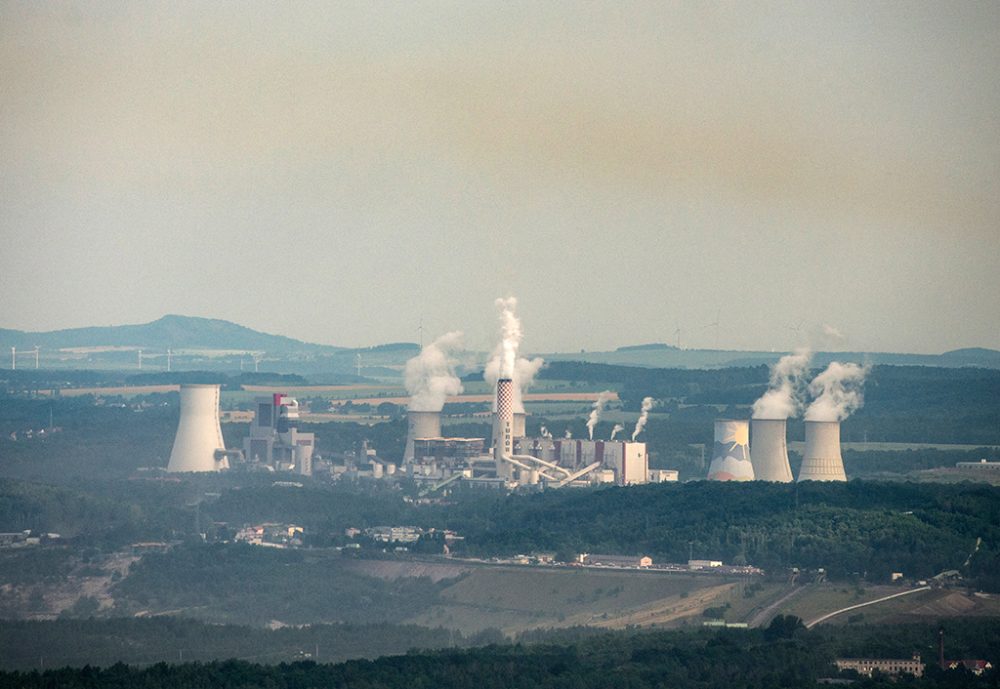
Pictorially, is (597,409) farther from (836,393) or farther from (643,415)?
(836,393)

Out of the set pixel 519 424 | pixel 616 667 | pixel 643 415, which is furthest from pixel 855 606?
pixel 643 415

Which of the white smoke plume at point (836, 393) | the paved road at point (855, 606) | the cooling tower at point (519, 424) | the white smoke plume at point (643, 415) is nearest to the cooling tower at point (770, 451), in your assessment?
the white smoke plume at point (836, 393)

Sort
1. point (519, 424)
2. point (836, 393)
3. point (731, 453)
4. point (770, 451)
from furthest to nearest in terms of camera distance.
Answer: point (836, 393) < point (519, 424) < point (770, 451) < point (731, 453)

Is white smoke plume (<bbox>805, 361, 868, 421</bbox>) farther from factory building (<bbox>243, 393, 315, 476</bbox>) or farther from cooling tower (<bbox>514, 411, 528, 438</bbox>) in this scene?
factory building (<bbox>243, 393, 315, 476</bbox>)

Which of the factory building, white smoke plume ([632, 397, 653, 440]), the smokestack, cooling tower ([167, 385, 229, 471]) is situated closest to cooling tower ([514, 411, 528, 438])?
the smokestack

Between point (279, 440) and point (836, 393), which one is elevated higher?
point (836, 393)

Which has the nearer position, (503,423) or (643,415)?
(503,423)

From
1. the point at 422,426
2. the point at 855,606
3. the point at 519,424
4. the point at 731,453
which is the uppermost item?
the point at 519,424
